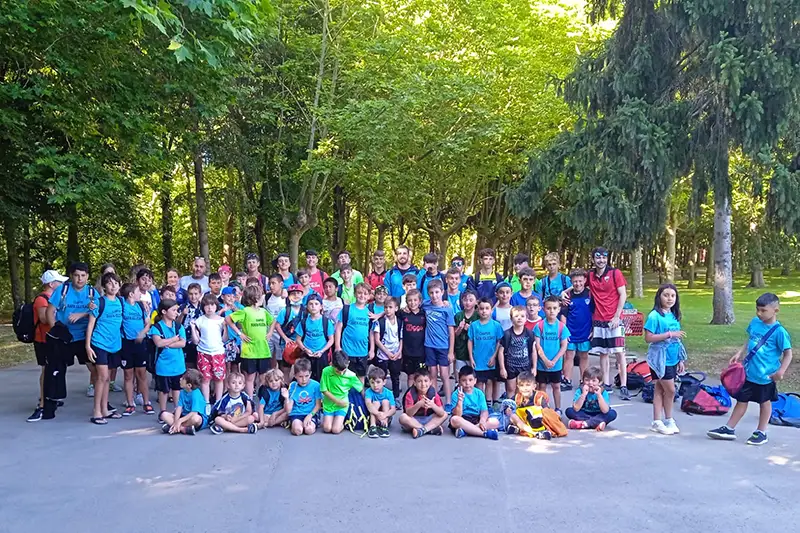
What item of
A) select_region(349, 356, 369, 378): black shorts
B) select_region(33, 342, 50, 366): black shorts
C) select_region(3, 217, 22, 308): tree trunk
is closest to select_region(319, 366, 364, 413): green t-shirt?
select_region(349, 356, 369, 378): black shorts

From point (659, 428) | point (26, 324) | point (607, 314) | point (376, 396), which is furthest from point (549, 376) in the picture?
point (26, 324)

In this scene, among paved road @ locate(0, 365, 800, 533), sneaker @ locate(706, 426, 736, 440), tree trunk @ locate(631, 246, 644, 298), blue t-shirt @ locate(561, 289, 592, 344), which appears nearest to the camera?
paved road @ locate(0, 365, 800, 533)

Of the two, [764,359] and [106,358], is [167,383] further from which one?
[764,359]

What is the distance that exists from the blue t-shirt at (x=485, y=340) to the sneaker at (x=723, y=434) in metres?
2.37

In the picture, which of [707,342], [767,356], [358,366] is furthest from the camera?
[707,342]

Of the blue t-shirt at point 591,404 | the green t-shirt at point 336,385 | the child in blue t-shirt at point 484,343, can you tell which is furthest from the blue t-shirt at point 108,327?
the blue t-shirt at point 591,404

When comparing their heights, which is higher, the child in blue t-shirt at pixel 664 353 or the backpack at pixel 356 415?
the child in blue t-shirt at pixel 664 353

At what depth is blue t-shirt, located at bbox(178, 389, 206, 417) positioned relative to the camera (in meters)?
6.89

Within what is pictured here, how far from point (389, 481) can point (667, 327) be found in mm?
3495

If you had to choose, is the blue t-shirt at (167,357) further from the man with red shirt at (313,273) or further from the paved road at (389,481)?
the man with red shirt at (313,273)

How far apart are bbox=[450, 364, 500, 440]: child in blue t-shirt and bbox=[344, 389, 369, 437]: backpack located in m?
0.94

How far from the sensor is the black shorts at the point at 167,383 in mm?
7379

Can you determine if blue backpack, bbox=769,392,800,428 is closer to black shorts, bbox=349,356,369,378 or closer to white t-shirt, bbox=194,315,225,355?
black shorts, bbox=349,356,369,378

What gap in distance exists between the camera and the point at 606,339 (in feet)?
28.0
